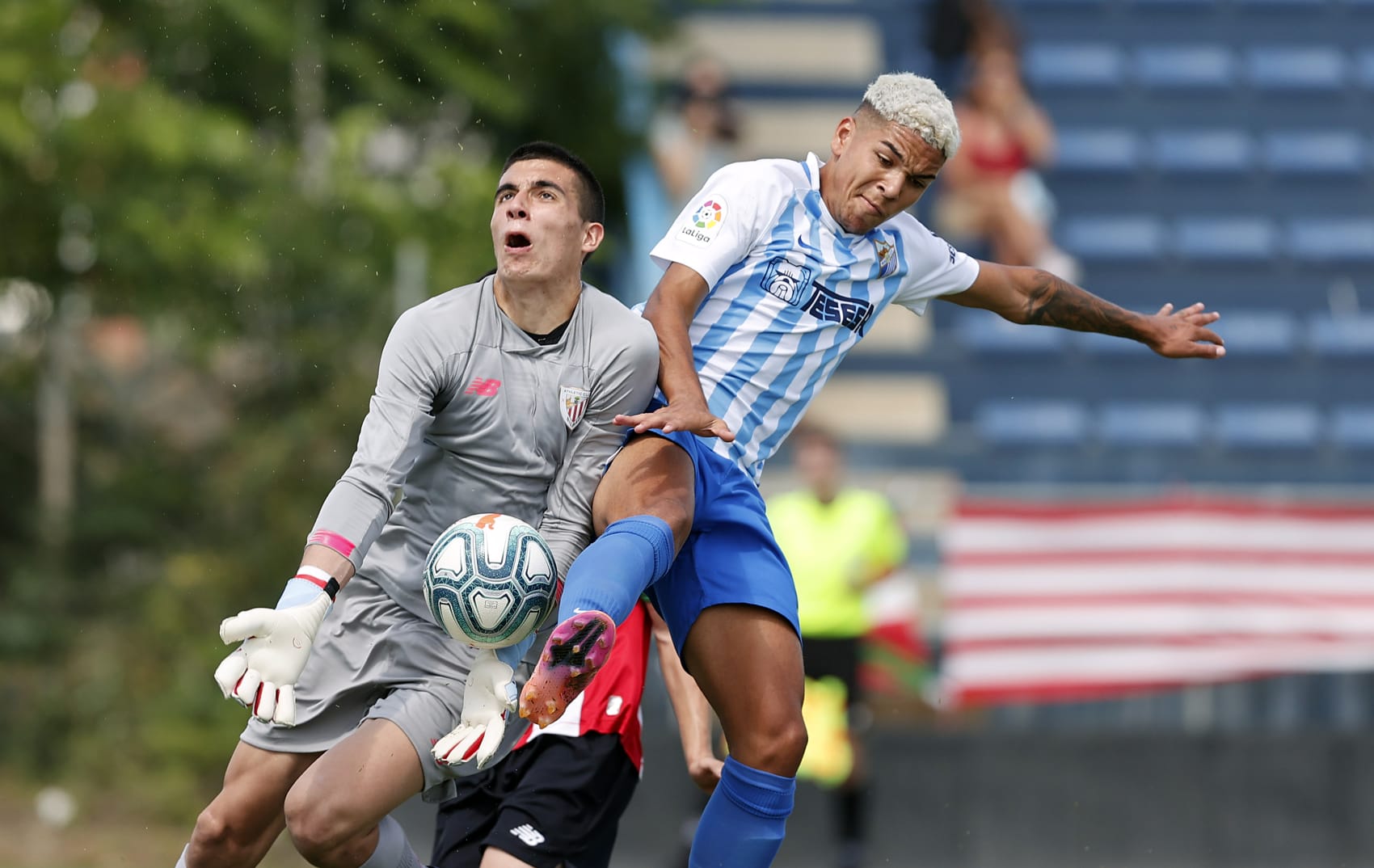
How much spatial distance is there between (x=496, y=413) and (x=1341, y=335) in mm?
10905

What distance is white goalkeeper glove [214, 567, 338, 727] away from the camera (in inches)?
169

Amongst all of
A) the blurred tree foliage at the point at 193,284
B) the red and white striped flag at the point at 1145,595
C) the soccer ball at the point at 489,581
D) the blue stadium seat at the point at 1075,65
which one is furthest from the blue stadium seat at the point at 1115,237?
the soccer ball at the point at 489,581

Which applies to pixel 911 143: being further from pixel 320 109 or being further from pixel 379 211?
pixel 320 109

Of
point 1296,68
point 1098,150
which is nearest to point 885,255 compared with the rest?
point 1098,150

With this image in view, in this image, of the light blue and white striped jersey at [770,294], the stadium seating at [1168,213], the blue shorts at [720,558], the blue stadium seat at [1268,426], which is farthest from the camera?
the stadium seating at [1168,213]

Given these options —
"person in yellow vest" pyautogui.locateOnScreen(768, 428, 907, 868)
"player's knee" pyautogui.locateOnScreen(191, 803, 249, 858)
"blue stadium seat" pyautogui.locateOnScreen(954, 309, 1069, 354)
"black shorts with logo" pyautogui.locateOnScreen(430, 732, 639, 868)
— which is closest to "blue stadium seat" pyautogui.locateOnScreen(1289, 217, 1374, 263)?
"blue stadium seat" pyautogui.locateOnScreen(954, 309, 1069, 354)

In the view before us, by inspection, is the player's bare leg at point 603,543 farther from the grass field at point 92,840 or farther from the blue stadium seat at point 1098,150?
the blue stadium seat at point 1098,150

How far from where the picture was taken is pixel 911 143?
5098mm

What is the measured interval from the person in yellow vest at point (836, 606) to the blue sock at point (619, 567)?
4892mm

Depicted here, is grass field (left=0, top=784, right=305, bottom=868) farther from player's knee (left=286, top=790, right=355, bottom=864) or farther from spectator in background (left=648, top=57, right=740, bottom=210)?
spectator in background (left=648, top=57, right=740, bottom=210)

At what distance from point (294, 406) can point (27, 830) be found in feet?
11.0

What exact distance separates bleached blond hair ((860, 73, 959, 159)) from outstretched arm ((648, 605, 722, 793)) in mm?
1760

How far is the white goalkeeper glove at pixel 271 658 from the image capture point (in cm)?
430

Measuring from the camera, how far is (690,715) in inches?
227
